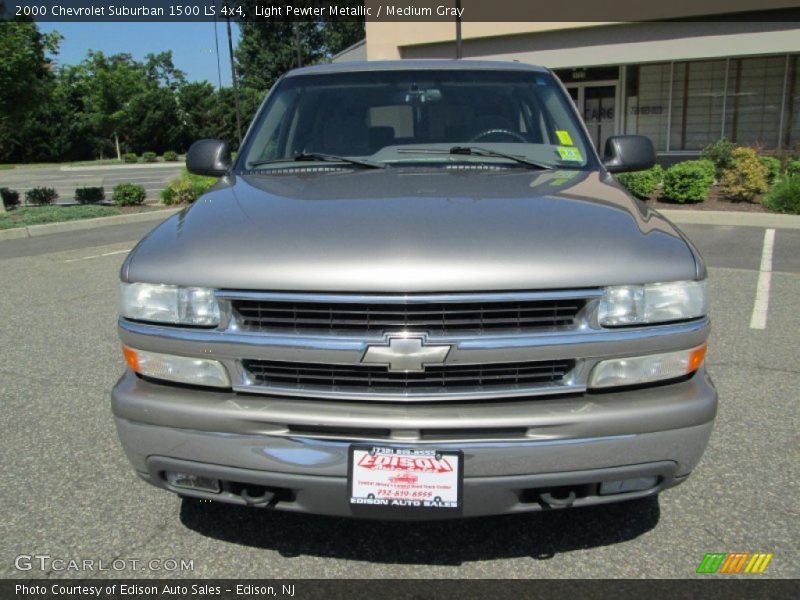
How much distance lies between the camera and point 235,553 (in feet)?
8.45

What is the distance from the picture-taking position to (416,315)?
209cm

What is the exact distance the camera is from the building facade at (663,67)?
56.2 ft

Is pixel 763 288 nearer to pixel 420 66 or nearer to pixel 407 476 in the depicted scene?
pixel 420 66

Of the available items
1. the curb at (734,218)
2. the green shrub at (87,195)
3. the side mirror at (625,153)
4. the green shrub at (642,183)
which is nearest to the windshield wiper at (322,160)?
the side mirror at (625,153)

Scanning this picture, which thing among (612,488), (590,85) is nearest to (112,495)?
(612,488)

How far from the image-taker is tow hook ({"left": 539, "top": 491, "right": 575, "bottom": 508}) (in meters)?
2.17

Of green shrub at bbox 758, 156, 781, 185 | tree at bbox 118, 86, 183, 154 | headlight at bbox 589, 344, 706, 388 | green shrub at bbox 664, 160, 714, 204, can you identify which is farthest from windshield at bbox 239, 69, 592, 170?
tree at bbox 118, 86, 183, 154

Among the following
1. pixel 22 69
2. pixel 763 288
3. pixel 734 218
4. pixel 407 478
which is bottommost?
pixel 763 288

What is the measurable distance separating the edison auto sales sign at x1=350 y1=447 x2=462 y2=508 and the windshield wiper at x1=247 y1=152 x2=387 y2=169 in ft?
4.92

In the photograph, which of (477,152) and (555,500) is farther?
(477,152)

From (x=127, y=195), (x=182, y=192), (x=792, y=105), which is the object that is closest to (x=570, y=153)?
(x=182, y=192)

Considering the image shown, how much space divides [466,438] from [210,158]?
2.27 m

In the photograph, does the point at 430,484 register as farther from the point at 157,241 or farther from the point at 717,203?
the point at 717,203

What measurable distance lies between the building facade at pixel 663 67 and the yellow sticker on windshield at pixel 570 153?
16058mm
